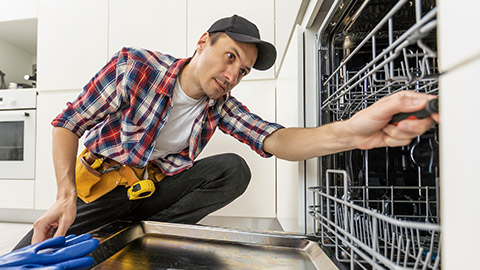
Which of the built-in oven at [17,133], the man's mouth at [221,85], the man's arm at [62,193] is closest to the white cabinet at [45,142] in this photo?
the built-in oven at [17,133]

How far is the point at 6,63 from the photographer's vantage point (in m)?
2.21

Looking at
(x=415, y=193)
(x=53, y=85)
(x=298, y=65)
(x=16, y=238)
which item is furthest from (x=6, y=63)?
(x=415, y=193)

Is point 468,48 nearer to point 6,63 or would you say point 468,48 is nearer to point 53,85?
point 53,85

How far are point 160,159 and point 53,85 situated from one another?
109cm

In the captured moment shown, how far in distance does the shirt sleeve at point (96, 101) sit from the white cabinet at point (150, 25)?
28.7 inches

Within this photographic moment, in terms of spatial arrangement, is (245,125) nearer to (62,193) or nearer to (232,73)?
(232,73)

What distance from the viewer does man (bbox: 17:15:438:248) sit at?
2.91 feet

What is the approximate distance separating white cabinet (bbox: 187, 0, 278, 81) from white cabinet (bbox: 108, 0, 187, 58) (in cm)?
5

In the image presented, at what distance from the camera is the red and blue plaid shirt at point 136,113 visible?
3.13 ft

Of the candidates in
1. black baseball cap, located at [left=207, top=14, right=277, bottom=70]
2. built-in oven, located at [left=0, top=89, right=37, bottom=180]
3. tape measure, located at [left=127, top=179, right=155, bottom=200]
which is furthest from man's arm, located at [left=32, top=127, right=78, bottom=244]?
built-in oven, located at [left=0, top=89, right=37, bottom=180]

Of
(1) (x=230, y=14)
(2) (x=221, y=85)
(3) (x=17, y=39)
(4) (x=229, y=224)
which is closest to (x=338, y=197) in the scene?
(2) (x=221, y=85)

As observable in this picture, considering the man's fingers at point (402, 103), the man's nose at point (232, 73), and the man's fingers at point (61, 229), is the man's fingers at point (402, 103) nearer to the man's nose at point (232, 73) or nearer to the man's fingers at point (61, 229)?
the man's nose at point (232, 73)

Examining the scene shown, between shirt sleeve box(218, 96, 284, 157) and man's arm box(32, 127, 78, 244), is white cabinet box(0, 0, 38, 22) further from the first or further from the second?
shirt sleeve box(218, 96, 284, 157)

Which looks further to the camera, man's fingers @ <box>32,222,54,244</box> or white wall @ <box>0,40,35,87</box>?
white wall @ <box>0,40,35,87</box>
